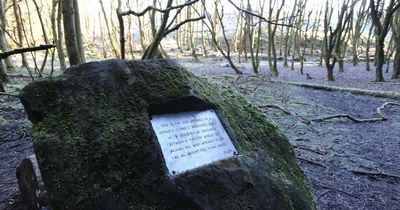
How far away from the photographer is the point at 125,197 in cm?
194

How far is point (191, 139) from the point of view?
89.6 inches

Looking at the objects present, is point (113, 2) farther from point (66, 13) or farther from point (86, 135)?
point (86, 135)

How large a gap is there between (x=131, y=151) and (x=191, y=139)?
415 millimetres

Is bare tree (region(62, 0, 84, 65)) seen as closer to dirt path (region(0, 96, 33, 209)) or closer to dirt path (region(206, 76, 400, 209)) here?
dirt path (region(0, 96, 33, 209))

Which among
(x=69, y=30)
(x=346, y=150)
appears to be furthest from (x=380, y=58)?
(x=69, y=30)

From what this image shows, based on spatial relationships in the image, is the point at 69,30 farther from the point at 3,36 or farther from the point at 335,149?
the point at 3,36

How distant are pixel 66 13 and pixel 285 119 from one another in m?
3.90

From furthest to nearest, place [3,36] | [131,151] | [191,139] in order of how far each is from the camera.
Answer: [3,36] → [191,139] → [131,151]

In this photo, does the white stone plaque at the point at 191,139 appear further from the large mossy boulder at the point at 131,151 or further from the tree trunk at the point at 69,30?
the tree trunk at the point at 69,30

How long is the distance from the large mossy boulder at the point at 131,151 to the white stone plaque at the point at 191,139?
0.17ft

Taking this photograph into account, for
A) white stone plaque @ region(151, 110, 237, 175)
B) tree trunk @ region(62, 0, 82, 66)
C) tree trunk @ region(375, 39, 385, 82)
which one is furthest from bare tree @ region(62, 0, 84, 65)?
tree trunk @ region(375, 39, 385, 82)

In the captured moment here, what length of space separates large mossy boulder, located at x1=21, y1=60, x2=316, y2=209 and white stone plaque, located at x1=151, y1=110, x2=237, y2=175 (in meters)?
0.05

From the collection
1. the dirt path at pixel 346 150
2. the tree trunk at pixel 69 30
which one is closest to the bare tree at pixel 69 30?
the tree trunk at pixel 69 30

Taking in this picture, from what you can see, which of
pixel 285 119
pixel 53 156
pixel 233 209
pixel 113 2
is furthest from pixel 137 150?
pixel 113 2
